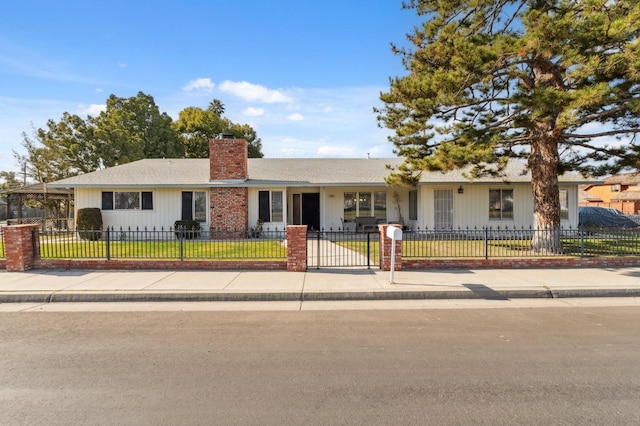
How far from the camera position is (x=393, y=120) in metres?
14.0

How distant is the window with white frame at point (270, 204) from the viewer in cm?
1775

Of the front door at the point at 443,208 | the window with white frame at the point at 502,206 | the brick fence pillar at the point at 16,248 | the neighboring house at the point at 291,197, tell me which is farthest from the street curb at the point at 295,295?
the window with white frame at the point at 502,206

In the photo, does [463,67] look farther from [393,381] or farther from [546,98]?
[393,381]

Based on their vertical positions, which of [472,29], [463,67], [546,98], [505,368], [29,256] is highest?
[472,29]

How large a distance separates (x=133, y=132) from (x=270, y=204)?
22.2 metres

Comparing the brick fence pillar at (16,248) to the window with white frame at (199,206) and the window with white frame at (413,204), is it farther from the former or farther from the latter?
the window with white frame at (413,204)

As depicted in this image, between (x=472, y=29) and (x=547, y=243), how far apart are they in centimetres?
703

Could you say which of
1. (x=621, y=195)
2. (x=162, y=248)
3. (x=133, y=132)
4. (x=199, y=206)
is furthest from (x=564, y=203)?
(x=133, y=132)

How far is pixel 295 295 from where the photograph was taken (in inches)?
303

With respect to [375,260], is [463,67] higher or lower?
higher

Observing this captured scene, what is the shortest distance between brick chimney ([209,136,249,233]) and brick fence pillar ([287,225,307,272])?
7843mm

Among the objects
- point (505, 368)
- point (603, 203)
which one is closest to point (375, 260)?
point (505, 368)

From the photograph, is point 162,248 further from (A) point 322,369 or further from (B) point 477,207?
(B) point 477,207

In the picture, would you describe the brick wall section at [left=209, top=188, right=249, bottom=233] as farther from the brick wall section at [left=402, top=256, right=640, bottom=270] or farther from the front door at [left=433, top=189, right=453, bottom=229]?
the brick wall section at [left=402, top=256, right=640, bottom=270]
